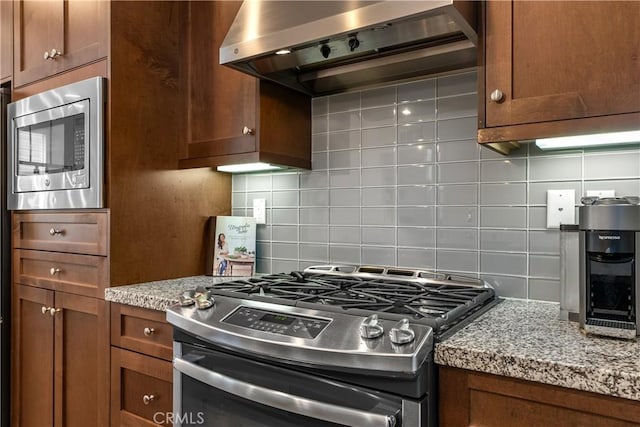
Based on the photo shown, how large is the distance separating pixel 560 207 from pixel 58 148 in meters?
1.82

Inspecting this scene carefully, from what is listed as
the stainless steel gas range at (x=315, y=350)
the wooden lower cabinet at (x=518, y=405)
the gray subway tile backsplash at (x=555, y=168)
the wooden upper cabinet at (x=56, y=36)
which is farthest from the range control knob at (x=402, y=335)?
the wooden upper cabinet at (x=56, y=36)

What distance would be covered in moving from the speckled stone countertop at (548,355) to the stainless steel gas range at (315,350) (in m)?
0.06

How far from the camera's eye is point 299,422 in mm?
999

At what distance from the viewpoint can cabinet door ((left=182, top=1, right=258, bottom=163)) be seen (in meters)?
1.65

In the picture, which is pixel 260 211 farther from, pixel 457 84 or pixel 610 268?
pixel 610 268

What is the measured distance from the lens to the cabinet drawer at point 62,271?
1.62 m

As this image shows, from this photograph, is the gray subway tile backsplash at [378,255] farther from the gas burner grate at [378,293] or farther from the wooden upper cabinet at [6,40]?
the wooden upper cabinet at [6,40]

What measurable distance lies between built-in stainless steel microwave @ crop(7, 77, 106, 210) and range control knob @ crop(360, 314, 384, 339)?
3.63ft

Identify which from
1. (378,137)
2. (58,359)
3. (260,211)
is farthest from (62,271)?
(378,137)

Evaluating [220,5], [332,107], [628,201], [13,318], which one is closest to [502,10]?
[628,201]

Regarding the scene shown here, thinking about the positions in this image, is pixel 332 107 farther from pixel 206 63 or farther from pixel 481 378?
pixel 481 378

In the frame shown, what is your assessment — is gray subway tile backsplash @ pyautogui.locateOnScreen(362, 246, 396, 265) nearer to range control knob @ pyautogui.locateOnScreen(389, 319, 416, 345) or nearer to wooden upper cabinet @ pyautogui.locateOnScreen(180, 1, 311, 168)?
wooden upper cabinet @ pyautogui.locateOnScreen(180, 1, 311, 168)

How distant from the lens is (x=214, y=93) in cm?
174

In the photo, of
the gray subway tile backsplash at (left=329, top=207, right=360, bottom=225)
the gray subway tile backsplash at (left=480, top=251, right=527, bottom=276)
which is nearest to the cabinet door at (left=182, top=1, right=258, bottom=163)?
the gray subway tile backsplash at (left=329, top=207, right=360, bottom=225)
